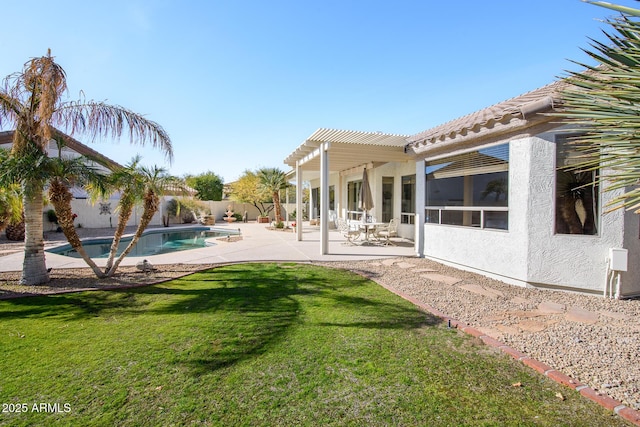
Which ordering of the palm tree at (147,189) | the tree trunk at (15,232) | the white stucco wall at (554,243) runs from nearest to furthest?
the white stucco wall at (554,243), the palm tree at (147,189), the tree trunk at (15,232)

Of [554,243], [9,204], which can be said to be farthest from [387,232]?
[9,204]

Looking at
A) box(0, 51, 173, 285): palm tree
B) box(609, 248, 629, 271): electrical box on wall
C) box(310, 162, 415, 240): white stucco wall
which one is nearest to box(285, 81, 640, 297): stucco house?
box(609, 248, 629, 271): electrical box on wall

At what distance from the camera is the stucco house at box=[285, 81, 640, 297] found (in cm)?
694

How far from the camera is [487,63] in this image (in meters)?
14.1

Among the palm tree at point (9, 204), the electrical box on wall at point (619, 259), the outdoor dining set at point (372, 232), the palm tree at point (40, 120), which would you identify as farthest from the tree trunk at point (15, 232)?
the electrical box on wall at point (619, 259)

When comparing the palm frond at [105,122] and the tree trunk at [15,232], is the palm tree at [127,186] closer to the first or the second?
the palm frond at [105,122]

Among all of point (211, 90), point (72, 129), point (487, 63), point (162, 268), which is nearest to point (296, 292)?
point (162, 268)

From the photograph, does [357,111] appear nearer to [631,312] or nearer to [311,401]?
[631,312]

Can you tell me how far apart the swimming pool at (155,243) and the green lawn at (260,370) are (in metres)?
10.2

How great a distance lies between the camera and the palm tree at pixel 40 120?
285 inches

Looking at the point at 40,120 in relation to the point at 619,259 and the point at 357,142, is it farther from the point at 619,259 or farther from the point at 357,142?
the point at 619,259

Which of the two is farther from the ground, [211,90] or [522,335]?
[211,90]

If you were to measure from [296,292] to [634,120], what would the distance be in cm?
657

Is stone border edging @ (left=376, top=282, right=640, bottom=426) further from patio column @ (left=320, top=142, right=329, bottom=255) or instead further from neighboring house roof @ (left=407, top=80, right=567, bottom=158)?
patio column @ (left=320, top=142, right=329, bottom=255)
